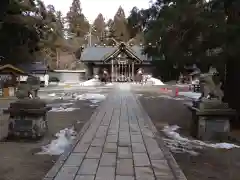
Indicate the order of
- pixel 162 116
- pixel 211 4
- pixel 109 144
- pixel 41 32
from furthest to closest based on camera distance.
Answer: pixel 41 32 < pixel 162 116 < pixel 211 4 < pixel 109 144

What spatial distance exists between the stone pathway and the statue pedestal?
1.36 metres

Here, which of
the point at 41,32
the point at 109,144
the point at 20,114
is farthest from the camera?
the point at 41,32

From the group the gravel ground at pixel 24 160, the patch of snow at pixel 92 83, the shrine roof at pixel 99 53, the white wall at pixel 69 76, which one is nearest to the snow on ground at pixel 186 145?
the gravel ground at pixel 24 160

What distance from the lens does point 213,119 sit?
8.66 metres

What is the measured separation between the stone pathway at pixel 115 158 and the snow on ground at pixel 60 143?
0.41 meters

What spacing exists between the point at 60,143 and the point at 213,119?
4.00 meters

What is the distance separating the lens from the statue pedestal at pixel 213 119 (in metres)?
8.56

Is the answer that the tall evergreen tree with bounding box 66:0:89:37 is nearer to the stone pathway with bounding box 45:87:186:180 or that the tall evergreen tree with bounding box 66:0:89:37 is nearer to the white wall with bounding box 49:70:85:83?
the white wall with bounding box 49:70:85:83

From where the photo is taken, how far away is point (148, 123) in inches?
416

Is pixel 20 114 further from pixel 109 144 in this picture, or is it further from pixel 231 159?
pixel 231 159

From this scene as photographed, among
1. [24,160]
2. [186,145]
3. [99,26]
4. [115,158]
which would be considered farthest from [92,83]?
[99,26]

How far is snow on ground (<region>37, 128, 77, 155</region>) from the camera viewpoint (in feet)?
24.2

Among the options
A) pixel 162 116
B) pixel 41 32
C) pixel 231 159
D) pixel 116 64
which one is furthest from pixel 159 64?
pixel 116 64

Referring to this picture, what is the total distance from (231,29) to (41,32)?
23.5m
